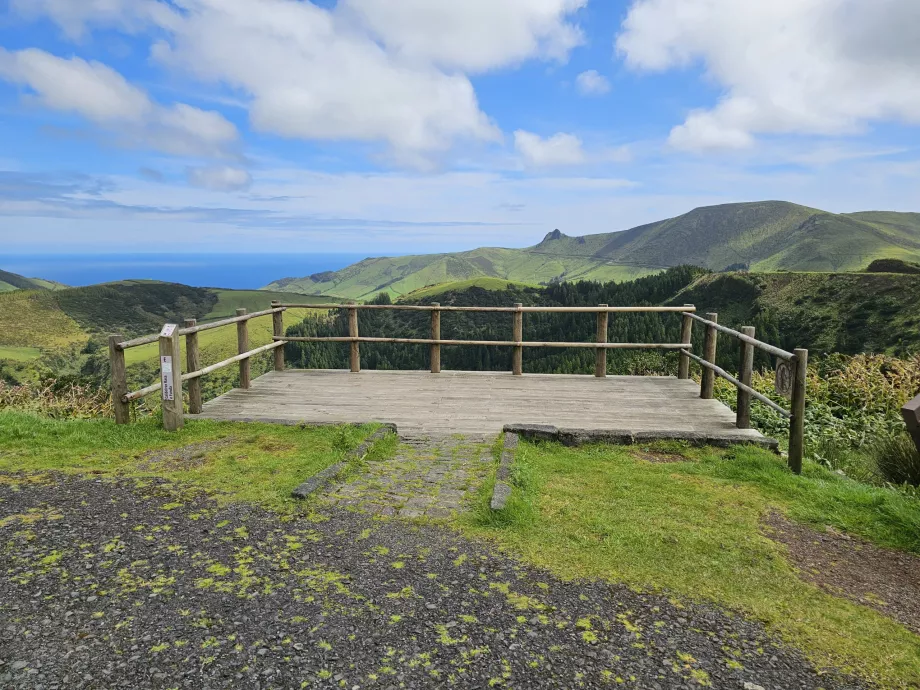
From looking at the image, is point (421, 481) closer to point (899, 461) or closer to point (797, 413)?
point (797, 413)

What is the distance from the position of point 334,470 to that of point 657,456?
3.81m

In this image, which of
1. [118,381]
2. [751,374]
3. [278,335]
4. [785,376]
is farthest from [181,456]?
[751,374]

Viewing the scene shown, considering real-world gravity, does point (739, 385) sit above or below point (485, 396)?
above

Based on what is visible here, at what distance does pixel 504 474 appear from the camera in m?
5.76

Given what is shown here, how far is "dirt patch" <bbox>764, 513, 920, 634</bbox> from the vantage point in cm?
376

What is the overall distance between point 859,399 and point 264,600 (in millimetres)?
10694

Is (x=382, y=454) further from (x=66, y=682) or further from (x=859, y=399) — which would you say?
(x=859, y=399)

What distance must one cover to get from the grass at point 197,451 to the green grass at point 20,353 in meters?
122

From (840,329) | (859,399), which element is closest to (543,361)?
(840,329)

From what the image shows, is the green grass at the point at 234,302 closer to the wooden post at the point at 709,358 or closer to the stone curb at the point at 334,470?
the wooden post at the point at 709,358

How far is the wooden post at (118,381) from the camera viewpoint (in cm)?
744

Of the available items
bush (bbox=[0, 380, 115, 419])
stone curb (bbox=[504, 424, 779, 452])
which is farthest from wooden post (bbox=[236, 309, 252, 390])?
stone curb (bbox=[504, 424, 779, 452])

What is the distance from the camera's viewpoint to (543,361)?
8162 cm

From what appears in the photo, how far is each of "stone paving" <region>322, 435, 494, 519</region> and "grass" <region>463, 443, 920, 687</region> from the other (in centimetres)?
37
